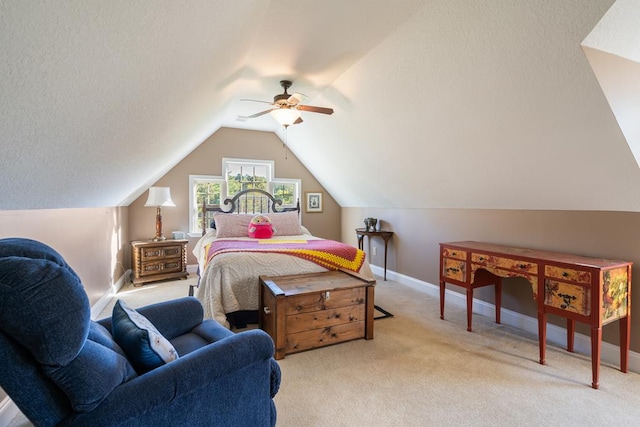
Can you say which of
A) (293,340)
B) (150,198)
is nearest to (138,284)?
(150,198)

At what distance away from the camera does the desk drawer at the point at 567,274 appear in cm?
207

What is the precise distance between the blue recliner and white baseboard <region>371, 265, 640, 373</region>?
2434 millimetres

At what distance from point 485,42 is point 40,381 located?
2.76m

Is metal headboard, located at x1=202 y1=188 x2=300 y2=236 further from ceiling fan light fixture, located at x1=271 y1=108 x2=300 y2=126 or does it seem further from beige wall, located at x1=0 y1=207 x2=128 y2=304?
ceiling fan light fixture, located at x1=271 y1=108 x2=300 y2=126

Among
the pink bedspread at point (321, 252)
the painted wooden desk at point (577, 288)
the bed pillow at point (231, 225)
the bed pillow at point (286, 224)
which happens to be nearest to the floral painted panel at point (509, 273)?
the painted wooden desk at point (577, 288)

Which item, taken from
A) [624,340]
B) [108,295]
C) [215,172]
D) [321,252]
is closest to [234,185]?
[215,172]

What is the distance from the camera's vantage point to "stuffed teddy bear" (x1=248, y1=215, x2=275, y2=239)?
169 inches

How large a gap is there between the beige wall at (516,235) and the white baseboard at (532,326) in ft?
0.17

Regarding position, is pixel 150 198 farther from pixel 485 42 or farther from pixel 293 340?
pixel 485 42

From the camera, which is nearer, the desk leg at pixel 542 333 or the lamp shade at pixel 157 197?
the desk leg at pixel 542 333

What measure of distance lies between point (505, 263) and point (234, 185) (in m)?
4.41

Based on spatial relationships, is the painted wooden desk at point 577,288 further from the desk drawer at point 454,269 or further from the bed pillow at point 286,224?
the bed pillow at point 286,224

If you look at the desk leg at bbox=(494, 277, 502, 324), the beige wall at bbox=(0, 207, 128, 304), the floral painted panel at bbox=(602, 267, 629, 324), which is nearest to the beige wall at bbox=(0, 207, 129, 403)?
the beige wall at bbox=(0, 207, 128, 304)

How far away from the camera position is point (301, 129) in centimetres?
482
